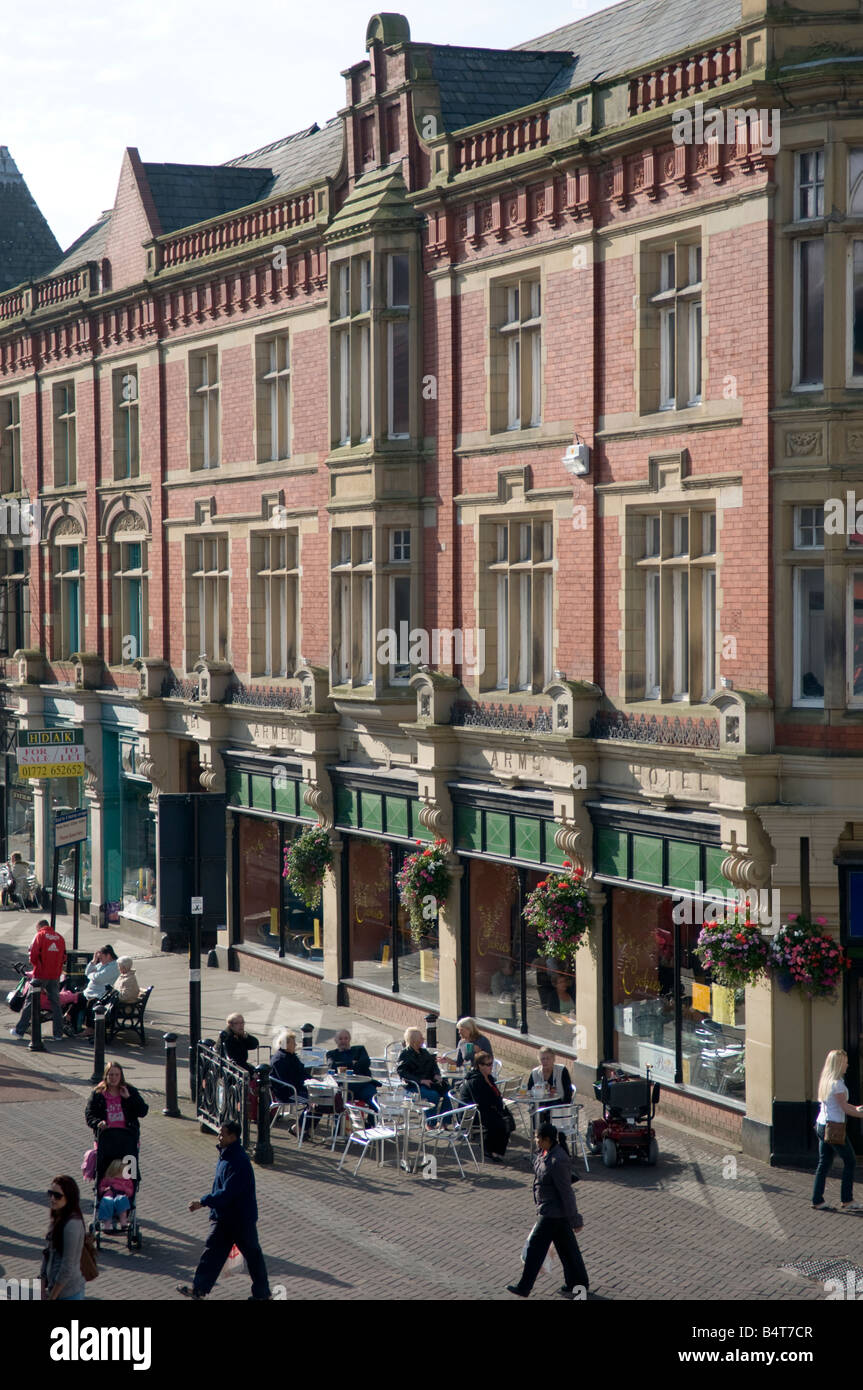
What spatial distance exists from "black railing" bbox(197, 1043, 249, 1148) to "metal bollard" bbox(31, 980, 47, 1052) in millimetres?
5119

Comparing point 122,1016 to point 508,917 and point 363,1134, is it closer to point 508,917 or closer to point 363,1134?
point 508,917

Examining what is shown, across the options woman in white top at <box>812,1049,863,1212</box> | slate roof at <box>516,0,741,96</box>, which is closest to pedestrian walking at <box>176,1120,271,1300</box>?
woman in white top at <box>812,1049,863,1212</box>

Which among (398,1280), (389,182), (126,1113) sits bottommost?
(398,1280)

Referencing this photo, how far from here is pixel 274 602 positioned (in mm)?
29875

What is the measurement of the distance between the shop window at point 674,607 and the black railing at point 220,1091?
22.2 feet

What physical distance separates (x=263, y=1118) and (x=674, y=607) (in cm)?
783

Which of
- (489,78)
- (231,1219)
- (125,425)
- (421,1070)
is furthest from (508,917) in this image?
(125,425)

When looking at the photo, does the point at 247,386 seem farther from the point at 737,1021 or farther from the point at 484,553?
the point at 737,1021

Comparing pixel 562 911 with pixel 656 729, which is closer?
pixel 656 729

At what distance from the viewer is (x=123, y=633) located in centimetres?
3597

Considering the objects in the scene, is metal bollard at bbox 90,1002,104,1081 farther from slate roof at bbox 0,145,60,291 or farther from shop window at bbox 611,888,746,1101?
slate roof at bbox 0,145,60,291

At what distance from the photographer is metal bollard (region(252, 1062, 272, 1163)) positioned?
1903 centimetres

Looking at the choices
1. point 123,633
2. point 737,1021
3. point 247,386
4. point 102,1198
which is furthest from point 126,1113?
point 123,633

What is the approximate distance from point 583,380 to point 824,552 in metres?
4.83
